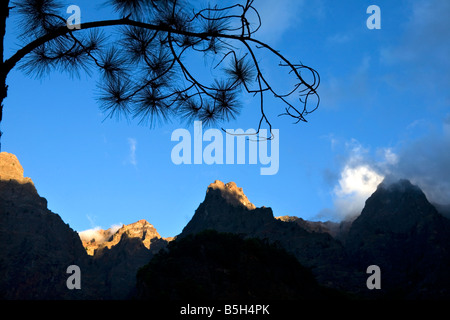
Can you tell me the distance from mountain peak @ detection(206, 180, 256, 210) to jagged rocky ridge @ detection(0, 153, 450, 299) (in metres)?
0.29

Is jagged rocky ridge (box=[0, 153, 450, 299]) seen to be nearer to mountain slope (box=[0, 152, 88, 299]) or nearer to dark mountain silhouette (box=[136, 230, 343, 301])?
mountain slope (box=[0, 152, 88, 299])

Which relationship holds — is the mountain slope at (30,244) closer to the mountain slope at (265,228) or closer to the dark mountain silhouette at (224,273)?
the mountain slope at (265,228)

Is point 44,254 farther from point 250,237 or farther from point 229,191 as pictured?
point 229,191

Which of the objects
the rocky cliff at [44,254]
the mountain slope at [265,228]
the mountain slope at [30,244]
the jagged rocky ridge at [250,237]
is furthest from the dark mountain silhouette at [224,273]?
the mountain slope at [30,244]

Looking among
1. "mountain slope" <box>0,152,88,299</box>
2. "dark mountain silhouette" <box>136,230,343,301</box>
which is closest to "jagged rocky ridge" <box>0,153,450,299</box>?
"mountain slope" <box>0,152,88,299</box>

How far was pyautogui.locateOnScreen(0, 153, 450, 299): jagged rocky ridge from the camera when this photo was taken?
63.1 m

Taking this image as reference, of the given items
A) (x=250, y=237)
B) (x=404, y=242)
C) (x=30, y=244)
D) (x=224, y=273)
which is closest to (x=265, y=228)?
(x=250, y=237)

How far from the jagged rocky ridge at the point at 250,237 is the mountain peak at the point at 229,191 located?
0.96 ft

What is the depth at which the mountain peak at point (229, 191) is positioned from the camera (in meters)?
98.6

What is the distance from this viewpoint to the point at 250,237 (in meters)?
58.2

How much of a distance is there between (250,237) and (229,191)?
43.3 meters

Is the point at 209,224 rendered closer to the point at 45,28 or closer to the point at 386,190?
the point at 386,190
